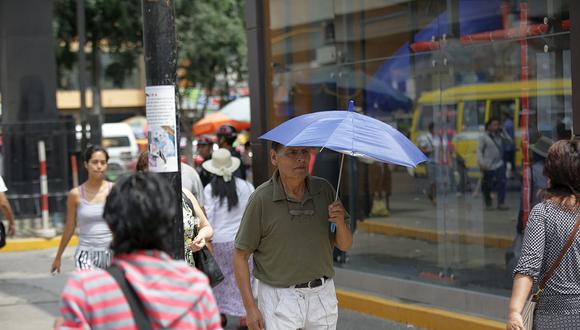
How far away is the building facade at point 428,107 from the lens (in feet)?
30.8

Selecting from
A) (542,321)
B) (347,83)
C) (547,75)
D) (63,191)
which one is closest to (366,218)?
(347,83)

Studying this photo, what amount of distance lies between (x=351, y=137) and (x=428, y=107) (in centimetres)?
765

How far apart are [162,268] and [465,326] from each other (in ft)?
18.7

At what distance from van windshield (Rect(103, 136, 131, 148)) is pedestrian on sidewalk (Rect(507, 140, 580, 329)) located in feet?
107

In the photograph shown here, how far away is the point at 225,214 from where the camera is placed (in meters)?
8.11

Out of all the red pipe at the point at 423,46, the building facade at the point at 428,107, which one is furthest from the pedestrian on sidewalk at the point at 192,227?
the red pipe at the point at 423,46

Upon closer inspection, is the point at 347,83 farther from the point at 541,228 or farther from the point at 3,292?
the point at 541,228

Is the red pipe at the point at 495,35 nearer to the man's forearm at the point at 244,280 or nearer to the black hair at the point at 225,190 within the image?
the black hair at the point at 225,190

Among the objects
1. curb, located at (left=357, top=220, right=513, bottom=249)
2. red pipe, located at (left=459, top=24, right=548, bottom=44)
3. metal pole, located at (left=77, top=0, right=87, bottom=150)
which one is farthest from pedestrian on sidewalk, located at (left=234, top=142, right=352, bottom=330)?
metal pole, located at (left=77, top=0, right=87, bottom=150)

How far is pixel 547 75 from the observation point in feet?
28.8

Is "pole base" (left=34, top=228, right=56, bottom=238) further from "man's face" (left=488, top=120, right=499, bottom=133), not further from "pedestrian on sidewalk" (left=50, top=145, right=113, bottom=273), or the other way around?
"pedestrian on sidewalk" (left=50, top=145, right=113, bottom=273)

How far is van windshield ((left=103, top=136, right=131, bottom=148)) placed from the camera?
35.5 m

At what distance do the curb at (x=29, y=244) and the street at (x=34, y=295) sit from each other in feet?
0.68

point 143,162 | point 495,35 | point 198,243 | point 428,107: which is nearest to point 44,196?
point 428,107
